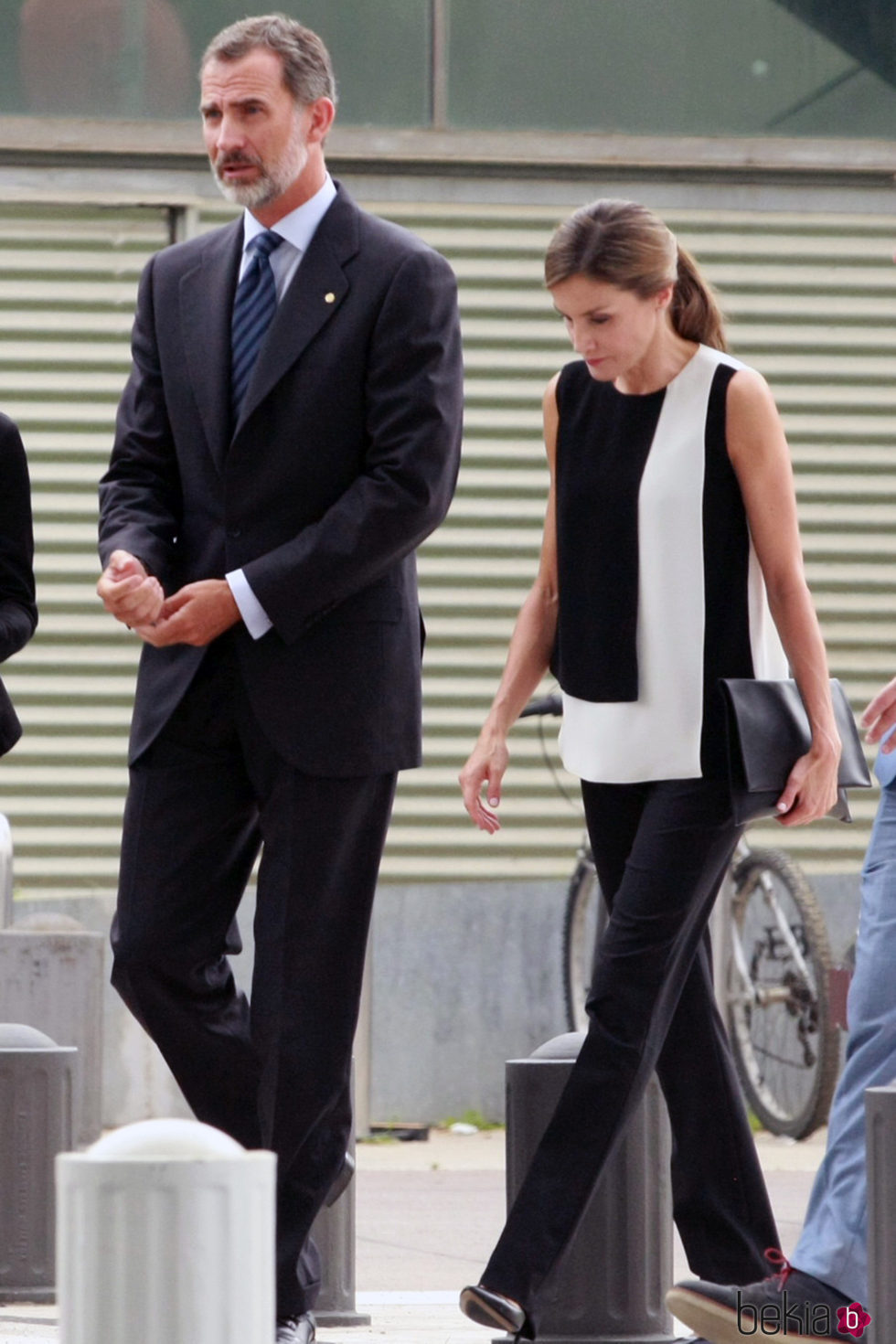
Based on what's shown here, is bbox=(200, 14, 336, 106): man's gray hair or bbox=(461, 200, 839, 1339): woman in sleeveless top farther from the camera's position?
bbox=(200, 14, 336, 106): man's gray hair

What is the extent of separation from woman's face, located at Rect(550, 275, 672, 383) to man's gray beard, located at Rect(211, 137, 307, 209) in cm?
54

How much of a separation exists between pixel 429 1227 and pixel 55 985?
4.88 feet

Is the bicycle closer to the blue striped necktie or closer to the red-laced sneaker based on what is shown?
the blue striped necktie

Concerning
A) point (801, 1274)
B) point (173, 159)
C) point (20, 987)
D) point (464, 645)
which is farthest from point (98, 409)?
point (801, 1274)

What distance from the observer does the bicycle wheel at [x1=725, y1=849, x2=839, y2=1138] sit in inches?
355

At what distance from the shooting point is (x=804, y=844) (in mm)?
9992

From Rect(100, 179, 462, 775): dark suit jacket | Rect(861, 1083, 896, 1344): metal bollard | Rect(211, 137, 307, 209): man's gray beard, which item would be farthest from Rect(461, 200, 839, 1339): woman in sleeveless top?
Rect(861, 1083, 896, 1344): metal bollard

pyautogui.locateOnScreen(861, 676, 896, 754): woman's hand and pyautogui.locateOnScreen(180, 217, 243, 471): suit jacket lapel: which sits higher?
pyautogui.locateOnScreen(180, 217, 243, 471): suit jacket lapel

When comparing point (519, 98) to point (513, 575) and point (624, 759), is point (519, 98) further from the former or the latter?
point (624, 759)

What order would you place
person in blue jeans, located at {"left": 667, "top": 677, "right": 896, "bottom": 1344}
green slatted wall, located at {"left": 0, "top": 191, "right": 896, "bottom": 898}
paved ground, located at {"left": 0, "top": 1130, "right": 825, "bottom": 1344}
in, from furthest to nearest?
green slatted wall, located at {"left": 0, "top": 191, "right": 896, "bottom": 898} < paved ground, located at {"left": 0, "top": 1130, "right": 825, "bottom": 1344} < person in blue jeans, located at {"left": 667, "top": 677, "right": 896, "bottom": 1344}

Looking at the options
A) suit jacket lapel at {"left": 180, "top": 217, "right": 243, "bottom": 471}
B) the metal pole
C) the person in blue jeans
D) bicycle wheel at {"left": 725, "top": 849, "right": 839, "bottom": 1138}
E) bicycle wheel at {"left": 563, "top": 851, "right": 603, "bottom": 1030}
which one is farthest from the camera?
the metal pole

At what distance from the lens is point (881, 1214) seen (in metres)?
3.73

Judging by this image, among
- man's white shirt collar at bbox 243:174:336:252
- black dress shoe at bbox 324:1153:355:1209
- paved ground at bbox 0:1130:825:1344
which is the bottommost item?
paved ground at bbox 0:1130:825:1344

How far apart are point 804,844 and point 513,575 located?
1623 mm
